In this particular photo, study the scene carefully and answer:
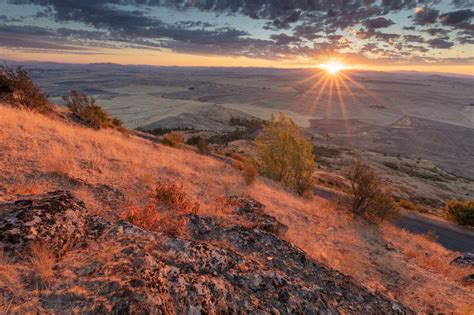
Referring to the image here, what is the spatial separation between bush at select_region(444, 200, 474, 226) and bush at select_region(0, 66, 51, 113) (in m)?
32.5

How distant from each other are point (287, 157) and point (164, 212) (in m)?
15.9

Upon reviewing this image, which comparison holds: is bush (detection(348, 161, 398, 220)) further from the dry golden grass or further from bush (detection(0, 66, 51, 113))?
bush (detection(0, 66, 51, 113))

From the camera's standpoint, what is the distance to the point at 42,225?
444 cm

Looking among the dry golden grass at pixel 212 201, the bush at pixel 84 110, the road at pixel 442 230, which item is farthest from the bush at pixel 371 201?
the bush at pixel 84 110

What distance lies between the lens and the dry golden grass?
7.59 m

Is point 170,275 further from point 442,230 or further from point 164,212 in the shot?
point 442,230

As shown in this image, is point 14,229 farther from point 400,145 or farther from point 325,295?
point 400,145

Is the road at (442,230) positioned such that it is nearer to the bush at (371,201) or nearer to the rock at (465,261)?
the bush at (371,201)

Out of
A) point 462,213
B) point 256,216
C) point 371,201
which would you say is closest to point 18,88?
point 256,216

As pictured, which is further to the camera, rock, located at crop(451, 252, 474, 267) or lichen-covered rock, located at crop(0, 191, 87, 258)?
rock, located at crop(451, 252, 474, 267)

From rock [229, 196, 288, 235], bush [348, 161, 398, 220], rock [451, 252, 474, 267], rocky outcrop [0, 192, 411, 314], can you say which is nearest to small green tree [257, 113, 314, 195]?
bush [348, 161, 398, 220]

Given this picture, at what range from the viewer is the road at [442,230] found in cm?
1950

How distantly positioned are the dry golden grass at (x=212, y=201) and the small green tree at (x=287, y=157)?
670cm

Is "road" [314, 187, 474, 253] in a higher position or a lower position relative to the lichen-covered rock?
lower
